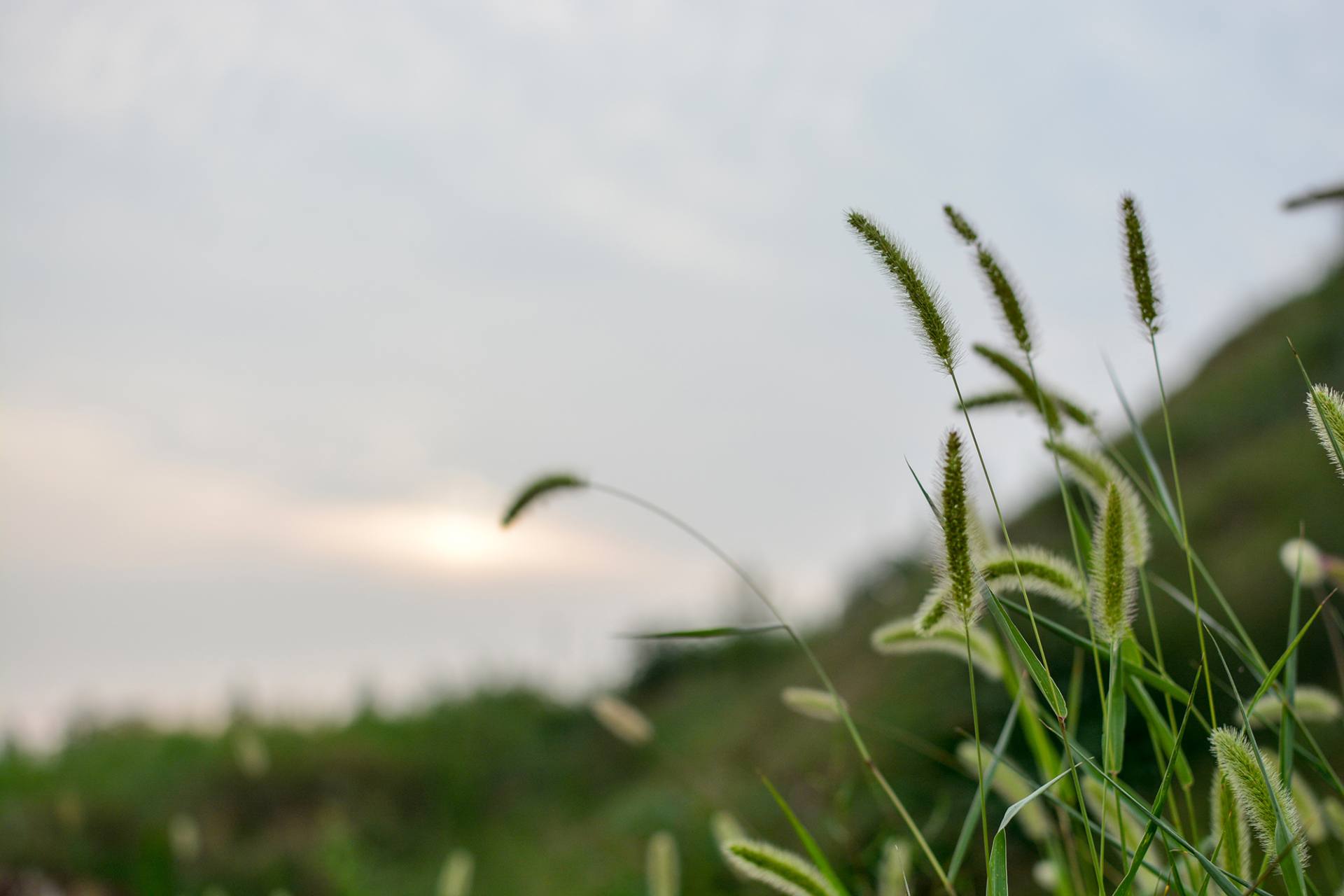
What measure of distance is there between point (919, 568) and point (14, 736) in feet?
25.4

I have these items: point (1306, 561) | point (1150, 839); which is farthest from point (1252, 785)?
point (1306, 561)

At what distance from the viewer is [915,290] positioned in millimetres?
965

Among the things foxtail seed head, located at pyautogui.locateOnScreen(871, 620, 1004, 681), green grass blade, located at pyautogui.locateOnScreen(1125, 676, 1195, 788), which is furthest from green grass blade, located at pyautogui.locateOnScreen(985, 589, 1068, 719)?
foxtail seed head, located at pyautogui.locateOnScreen(871, 620, 1004, 681)

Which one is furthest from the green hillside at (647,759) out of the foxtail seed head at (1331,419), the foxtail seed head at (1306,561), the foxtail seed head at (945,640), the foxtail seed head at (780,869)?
the foxtail seed head at (1331,419)

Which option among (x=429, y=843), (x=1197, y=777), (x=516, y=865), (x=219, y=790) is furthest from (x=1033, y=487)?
(x=219, y=790)

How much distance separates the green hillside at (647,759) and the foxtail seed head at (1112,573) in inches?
24.6

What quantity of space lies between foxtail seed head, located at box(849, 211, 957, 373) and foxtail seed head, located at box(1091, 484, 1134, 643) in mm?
194

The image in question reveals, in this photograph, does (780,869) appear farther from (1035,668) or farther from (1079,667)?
(1079,667)

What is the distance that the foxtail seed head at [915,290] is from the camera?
957 millimetres

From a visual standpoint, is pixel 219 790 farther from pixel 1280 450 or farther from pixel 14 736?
pixel 1280 450

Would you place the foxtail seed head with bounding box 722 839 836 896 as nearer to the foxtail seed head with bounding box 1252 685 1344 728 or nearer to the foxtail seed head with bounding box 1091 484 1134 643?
the foxtail seed head with bounding box 1091 484 1134 643

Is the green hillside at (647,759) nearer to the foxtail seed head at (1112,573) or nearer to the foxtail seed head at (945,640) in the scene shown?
the foxtail seed head at (945,640)

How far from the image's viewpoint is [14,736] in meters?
9.12

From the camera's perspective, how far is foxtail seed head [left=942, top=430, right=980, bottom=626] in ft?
2.80
